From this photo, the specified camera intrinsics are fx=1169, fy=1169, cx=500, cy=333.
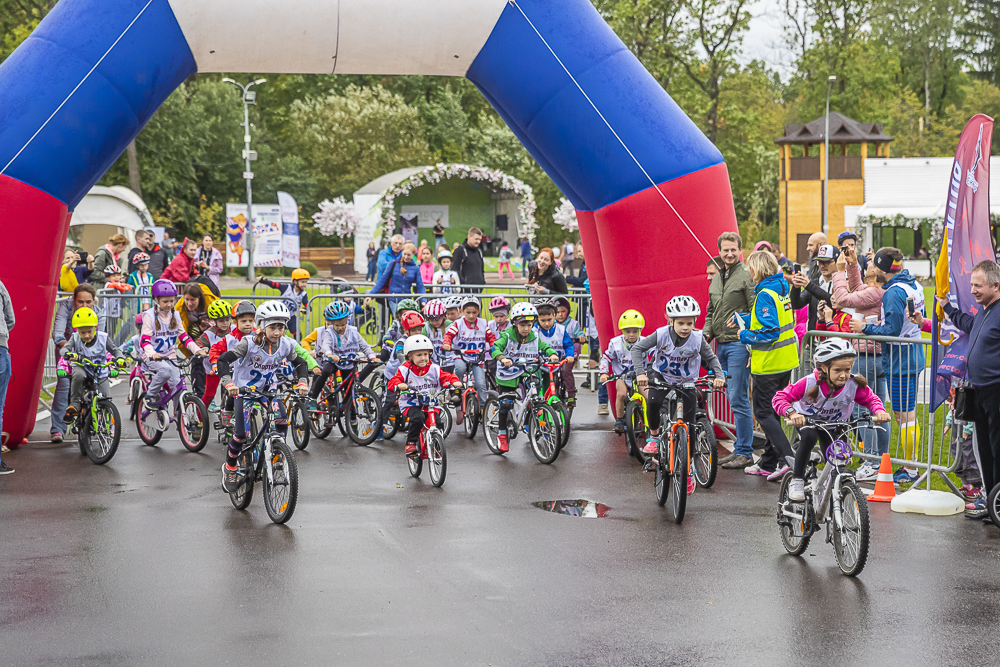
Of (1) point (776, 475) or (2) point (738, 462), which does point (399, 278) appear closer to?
(2) point (738, 462)

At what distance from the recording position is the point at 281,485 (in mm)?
8531

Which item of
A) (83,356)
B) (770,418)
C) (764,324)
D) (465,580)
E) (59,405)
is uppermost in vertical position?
(764,324)

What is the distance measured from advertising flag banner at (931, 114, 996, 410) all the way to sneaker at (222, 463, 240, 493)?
5611 mm

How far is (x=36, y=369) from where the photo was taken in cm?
1183

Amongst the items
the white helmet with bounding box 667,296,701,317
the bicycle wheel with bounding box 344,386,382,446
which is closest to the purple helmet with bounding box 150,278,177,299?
the bicycle wheel with bounding box 344,386,382,446

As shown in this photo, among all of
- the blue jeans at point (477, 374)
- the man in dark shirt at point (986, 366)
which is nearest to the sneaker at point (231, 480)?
the blue jeans at point (477, 374)

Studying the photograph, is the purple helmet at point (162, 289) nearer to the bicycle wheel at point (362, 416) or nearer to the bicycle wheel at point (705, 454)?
the bicycle wheel at point (362, 416)

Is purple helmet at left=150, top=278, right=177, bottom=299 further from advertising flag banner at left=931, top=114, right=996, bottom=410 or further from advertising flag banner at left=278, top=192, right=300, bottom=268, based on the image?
advertising flag banner at left=278, top=192, right=300, bottom=268

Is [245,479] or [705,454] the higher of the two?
[705,454]

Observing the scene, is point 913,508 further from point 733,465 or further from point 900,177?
point 900,177

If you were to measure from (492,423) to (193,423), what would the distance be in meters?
3.07

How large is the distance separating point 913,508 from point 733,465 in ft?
6.96

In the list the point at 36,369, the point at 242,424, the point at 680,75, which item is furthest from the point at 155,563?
the point at 680,75

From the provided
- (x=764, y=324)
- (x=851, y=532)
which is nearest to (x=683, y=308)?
(x=764, y=324)
